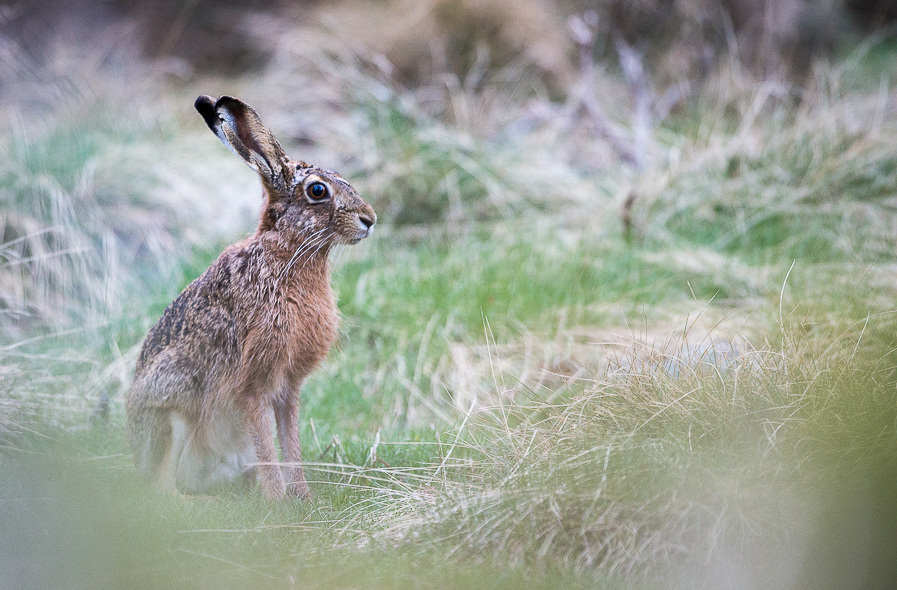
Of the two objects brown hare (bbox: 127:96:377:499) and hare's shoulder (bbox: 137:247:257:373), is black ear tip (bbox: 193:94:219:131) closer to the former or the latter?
brown hare (bbox: 127:96:377:499)

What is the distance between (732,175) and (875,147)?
1080 mm

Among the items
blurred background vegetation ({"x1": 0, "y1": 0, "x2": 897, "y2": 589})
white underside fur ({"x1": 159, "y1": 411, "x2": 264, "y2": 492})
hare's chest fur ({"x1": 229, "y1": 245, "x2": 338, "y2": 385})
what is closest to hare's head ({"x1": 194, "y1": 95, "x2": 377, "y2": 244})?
hare's chest fur ({"x1": 229, "y1": 245, "x2": 338, "y2": 385})

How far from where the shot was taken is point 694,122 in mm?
7754

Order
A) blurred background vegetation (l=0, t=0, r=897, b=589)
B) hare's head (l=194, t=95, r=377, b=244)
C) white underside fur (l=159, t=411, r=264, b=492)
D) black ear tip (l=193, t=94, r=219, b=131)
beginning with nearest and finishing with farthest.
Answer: blurred background vegetation (l=0, t=0, r=897, b=589) → black ear tip (l=193, t=94, r=219, b=131) → hare's head (l=194, t=95, r=377, b=244) → white underside fur (l=159, t=411, r=264, b=492)

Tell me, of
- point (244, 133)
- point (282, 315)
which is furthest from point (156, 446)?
point (244, 133)

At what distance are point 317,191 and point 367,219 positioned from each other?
0.72ft

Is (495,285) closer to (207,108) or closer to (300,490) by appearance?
(300,490)

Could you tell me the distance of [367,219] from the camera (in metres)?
2.96

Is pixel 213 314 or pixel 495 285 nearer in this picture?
pixel 213 314

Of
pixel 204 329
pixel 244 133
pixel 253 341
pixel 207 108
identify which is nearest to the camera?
pixel 207 108

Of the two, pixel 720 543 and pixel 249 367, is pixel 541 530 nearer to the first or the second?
pixel 720 543

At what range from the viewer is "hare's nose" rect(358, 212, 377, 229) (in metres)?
2.94

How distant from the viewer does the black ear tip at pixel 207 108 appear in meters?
2.52

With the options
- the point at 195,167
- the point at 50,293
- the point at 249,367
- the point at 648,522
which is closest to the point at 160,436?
the point at 249,367
